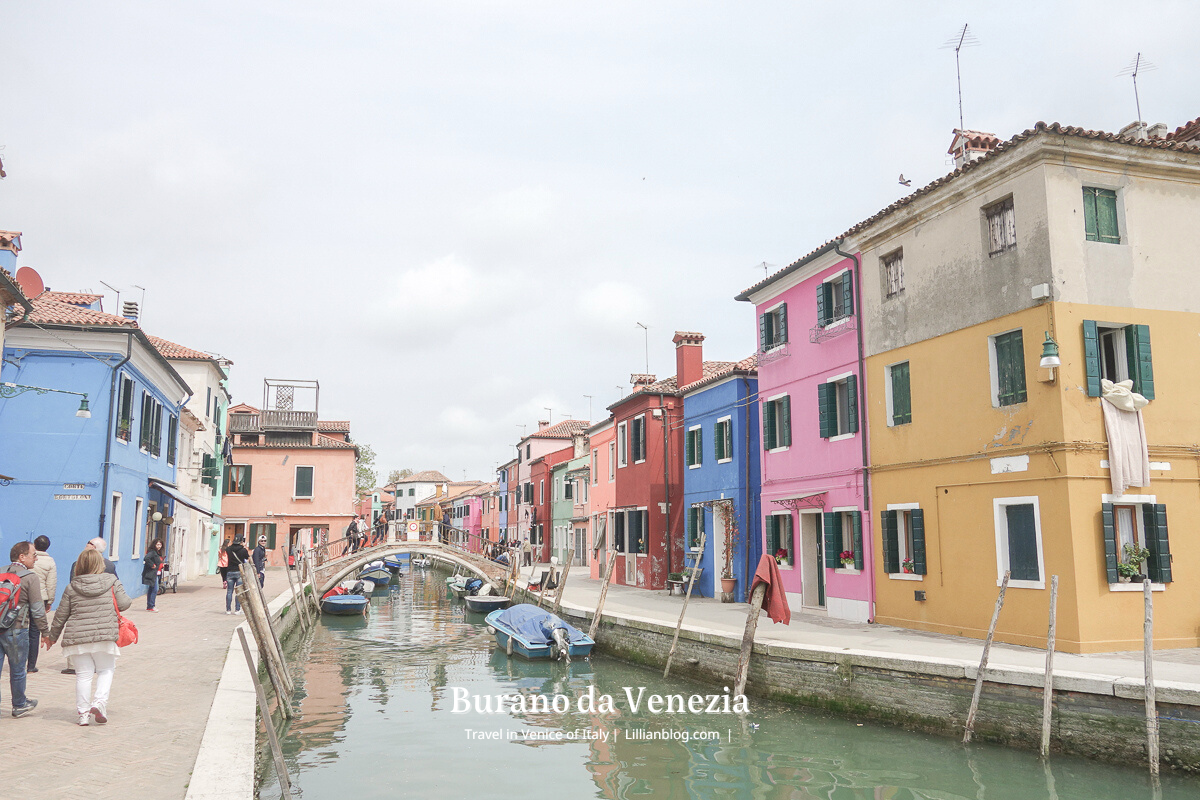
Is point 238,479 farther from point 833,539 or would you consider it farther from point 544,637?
point 833,539

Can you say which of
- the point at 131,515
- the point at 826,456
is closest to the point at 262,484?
the point at 131,515

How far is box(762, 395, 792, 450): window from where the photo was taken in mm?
19625

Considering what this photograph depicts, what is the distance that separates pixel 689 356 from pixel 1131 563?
16027 mm

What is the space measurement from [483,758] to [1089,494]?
912 cm

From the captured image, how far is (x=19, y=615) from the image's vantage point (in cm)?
785

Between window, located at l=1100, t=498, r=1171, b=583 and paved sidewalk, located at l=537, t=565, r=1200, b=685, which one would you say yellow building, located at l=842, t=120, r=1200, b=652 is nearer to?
window, located at l=1100, t=498, r=1171, b=583

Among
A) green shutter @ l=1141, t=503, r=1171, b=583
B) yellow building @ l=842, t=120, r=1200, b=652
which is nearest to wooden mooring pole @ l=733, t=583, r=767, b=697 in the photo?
yellow building @ l=842, t=120, r=1200, b=652

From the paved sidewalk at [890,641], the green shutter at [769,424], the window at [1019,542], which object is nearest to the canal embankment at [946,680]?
the paved sidewalk at [890,641]

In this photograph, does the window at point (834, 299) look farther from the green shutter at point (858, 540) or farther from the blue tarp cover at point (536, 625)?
the blue tarp cover at point (536, 625)

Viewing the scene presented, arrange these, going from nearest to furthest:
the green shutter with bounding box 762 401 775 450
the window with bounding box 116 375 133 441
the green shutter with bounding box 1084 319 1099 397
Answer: the green shutter with bounding box 1084 319 1099 397 < the window with bounding box 116 375 133 441 < the green shutter with bounding box 762 401 775 450

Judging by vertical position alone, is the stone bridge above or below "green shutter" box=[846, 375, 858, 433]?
below

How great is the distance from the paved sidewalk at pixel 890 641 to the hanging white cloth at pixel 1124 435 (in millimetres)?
2418

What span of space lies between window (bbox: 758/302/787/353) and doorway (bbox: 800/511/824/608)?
4.14 m

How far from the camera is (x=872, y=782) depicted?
940cm
